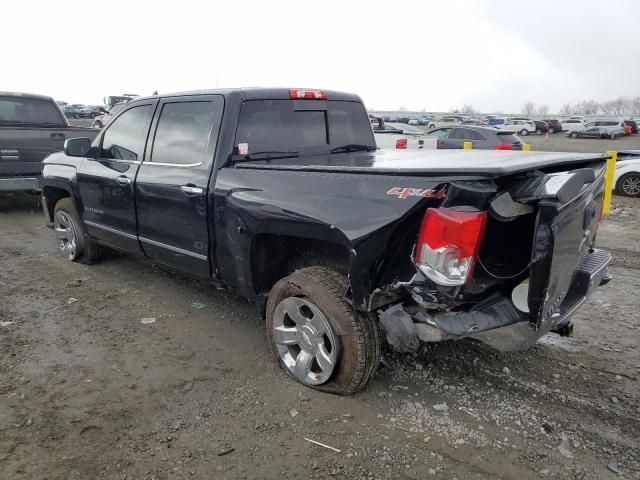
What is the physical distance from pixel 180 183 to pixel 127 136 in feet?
3.86

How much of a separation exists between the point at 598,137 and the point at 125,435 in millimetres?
44663

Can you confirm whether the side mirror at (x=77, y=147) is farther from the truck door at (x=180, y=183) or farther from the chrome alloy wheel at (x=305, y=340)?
the chrome alloy wheel at (x=305, y=340)

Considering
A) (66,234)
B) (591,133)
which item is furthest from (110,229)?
(591,133)

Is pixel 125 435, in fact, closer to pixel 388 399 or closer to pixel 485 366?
pixel 388 399

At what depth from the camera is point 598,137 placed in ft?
131

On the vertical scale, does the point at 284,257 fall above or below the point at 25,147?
below

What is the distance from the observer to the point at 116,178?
4.53 m

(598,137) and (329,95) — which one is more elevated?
(329,95)

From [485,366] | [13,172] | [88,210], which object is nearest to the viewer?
[485,366]

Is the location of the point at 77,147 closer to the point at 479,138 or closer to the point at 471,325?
the point at 471,325

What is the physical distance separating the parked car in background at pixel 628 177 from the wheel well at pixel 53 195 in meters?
10.6

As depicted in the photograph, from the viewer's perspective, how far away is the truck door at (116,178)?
439cm

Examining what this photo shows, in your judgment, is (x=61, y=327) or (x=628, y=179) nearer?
(x=61, y=327)

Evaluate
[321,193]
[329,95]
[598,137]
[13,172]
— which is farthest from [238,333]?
[598,137]
